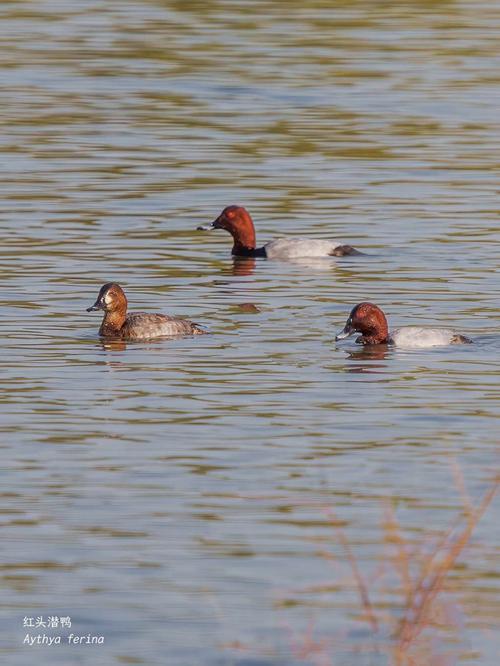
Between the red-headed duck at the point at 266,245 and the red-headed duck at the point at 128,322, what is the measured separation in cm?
396

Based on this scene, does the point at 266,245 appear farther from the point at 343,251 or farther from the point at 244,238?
the point at 343,251

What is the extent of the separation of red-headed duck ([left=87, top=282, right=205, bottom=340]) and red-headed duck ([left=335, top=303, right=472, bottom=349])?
1246 mm

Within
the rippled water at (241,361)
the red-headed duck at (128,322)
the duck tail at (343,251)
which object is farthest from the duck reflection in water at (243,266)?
the red-headed duck at (128,322)

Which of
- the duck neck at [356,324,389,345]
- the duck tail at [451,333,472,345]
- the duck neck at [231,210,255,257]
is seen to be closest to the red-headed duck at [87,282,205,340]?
the duck neck at [356,324,389,345]

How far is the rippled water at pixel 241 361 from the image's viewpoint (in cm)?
902

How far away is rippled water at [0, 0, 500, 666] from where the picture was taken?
29.6ft

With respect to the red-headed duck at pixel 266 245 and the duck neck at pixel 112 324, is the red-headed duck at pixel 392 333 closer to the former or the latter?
the duck neck at pixel 112 324

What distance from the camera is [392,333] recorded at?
50.5 feet

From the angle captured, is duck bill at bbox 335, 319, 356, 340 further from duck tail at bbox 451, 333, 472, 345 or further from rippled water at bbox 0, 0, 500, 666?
duck tail at bbox 451, 333, 472, 345

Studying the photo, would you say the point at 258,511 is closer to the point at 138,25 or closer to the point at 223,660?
the point at 223,660

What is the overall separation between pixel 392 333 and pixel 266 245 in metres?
5.36

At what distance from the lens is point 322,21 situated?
40.6 meters

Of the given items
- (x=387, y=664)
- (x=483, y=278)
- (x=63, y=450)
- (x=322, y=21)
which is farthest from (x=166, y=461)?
(x=322, y=21)

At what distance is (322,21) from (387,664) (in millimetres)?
33594
